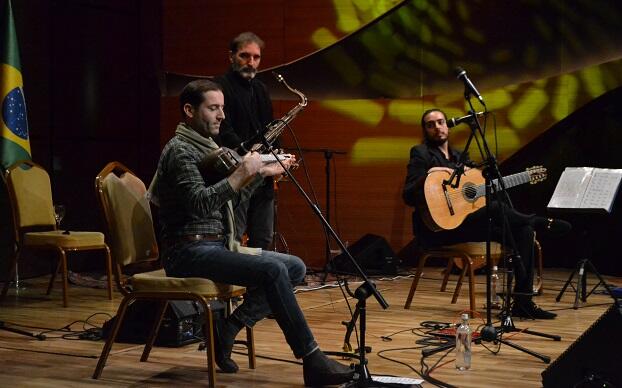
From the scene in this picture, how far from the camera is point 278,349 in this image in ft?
15.8

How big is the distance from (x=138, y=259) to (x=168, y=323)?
82 centimetres

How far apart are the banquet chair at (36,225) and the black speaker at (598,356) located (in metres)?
3.83

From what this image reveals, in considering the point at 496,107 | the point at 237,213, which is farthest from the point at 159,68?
the point at 237,213

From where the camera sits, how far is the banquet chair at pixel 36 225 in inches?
255

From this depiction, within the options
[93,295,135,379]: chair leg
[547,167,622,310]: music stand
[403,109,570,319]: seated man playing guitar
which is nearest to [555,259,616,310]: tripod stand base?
[547,167,622,310]: music stand

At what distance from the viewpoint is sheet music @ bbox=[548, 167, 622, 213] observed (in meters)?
5.89

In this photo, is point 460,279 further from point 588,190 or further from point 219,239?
point 219,239

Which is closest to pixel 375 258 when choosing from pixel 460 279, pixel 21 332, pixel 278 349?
pixel 460 279

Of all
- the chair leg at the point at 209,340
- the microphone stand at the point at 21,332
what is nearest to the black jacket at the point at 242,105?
the microphone stand at the point at 21,332

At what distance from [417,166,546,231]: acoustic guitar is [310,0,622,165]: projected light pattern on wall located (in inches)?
88.0

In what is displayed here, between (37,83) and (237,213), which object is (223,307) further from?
(37,83)

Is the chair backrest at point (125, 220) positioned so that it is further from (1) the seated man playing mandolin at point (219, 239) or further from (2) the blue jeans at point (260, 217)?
(2) the blue jeans at point (260, 217)

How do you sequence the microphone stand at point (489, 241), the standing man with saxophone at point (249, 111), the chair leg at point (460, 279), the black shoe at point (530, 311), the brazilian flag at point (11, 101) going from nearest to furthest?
the microphone stand at point (489, 241), the standing man with saxophone at point (249, 111), the black shoe at point (530, 311), the chair leg at point (460, 279), the brazilian flag at point (11, 101)

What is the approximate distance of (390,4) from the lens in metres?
8.55
